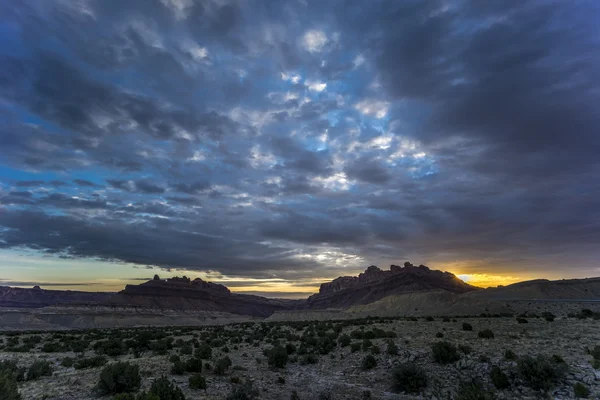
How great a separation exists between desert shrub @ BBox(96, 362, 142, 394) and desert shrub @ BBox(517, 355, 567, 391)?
59.4 feet

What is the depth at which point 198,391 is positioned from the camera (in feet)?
51.7

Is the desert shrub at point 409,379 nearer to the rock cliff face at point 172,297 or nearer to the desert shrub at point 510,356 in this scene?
the desert shrub at point 510,356

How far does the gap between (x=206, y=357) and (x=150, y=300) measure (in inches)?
6593

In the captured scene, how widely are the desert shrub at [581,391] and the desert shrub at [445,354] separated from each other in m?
5.76

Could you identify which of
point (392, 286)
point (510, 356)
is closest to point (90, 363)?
point (510, 356)

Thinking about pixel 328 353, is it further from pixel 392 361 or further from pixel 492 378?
pixel 492 378

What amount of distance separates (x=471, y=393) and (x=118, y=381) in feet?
52.6

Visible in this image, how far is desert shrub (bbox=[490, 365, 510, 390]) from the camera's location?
14555 millimetres

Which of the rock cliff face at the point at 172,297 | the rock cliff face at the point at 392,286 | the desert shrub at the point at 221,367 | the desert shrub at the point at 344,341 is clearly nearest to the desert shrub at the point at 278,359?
the desert shrub at the point at 221,367

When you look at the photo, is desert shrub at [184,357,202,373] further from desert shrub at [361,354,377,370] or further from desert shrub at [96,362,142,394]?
desert shrub at [361,354,377,370]

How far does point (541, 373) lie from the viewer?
1401 cm

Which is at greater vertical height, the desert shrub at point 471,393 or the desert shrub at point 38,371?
the desert shrub at point 471,393

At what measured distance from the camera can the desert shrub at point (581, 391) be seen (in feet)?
41.2

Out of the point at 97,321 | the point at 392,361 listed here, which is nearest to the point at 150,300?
the point at 97,321
